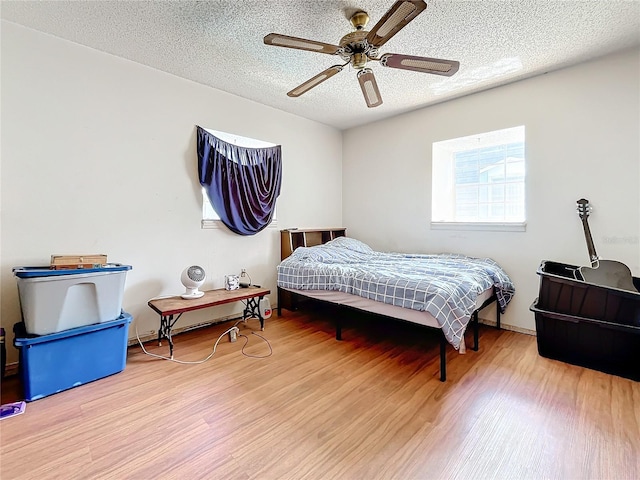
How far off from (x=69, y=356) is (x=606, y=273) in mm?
4145

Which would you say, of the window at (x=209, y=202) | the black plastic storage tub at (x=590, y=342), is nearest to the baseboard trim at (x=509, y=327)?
the black plastic storage tub at (x=590, y=342)

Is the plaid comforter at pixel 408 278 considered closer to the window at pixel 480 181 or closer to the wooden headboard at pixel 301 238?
the wooden headboard at pixel 301 238

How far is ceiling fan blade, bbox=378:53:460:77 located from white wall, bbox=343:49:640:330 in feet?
5.35

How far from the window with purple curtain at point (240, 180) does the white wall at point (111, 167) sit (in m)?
0.13

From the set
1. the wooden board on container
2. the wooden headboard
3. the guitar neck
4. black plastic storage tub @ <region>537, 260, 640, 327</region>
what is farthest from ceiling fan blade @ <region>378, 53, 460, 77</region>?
the wooden board on container

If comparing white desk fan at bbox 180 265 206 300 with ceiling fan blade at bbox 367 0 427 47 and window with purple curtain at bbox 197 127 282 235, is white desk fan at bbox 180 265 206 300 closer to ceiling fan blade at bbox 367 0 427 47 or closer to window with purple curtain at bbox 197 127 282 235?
window with purple curtain at bbox 197 127 282 235

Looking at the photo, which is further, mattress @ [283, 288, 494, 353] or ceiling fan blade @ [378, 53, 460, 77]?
mattress @ [283, 288, 494, 353]

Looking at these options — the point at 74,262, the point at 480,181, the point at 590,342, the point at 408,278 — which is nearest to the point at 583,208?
the point at 480,181

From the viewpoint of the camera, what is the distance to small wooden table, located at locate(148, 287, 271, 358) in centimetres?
257

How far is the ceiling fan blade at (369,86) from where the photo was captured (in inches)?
83.5

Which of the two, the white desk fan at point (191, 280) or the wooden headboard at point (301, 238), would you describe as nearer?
the white desk fan at point (191, 280)

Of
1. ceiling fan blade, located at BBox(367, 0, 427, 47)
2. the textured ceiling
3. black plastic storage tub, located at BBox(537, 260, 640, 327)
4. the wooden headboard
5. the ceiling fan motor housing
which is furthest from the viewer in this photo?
the wooden headboard

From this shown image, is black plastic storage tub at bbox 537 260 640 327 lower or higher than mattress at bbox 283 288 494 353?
higher

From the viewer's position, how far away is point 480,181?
359 centimetres
